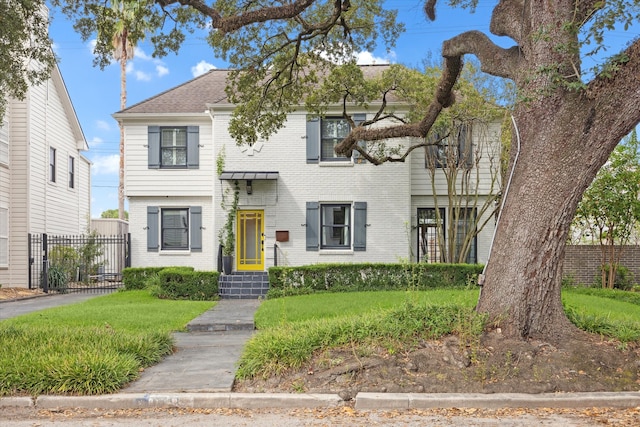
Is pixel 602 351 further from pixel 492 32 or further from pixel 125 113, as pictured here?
pixel 125 113

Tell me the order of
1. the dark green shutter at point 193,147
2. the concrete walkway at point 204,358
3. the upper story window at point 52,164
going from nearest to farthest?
1. the concrete walkway at point 204,358
2. the dark green shutter at point 193,147
3. the upper story window at point 52,164

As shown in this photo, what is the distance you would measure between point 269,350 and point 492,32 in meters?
5.47

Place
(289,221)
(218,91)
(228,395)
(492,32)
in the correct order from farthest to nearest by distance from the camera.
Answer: (218,91) < (289,221) < (492,32) < (228,395)

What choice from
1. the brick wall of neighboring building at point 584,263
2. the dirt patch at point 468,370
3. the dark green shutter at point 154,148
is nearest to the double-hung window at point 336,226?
the dark green shutter at point 154,148

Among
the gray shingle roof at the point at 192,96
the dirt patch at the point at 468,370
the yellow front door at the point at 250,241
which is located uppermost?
the gray shingle roof at the point at 192,96

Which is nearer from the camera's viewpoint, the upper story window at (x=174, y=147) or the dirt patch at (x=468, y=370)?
the dirt patch at (x=468, y=370)

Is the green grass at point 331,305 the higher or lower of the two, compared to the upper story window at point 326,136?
lower

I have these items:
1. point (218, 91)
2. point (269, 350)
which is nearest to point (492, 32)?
point (269, 350)

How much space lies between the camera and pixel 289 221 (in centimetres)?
1891

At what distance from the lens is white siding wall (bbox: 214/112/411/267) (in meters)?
18.8

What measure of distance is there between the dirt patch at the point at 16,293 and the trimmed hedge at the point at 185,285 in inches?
183

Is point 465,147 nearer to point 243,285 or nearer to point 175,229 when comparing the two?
point 243,285

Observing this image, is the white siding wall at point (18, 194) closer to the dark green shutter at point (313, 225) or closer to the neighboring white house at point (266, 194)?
the neighboring white house at point (266, 194)

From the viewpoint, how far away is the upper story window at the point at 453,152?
1853cm
